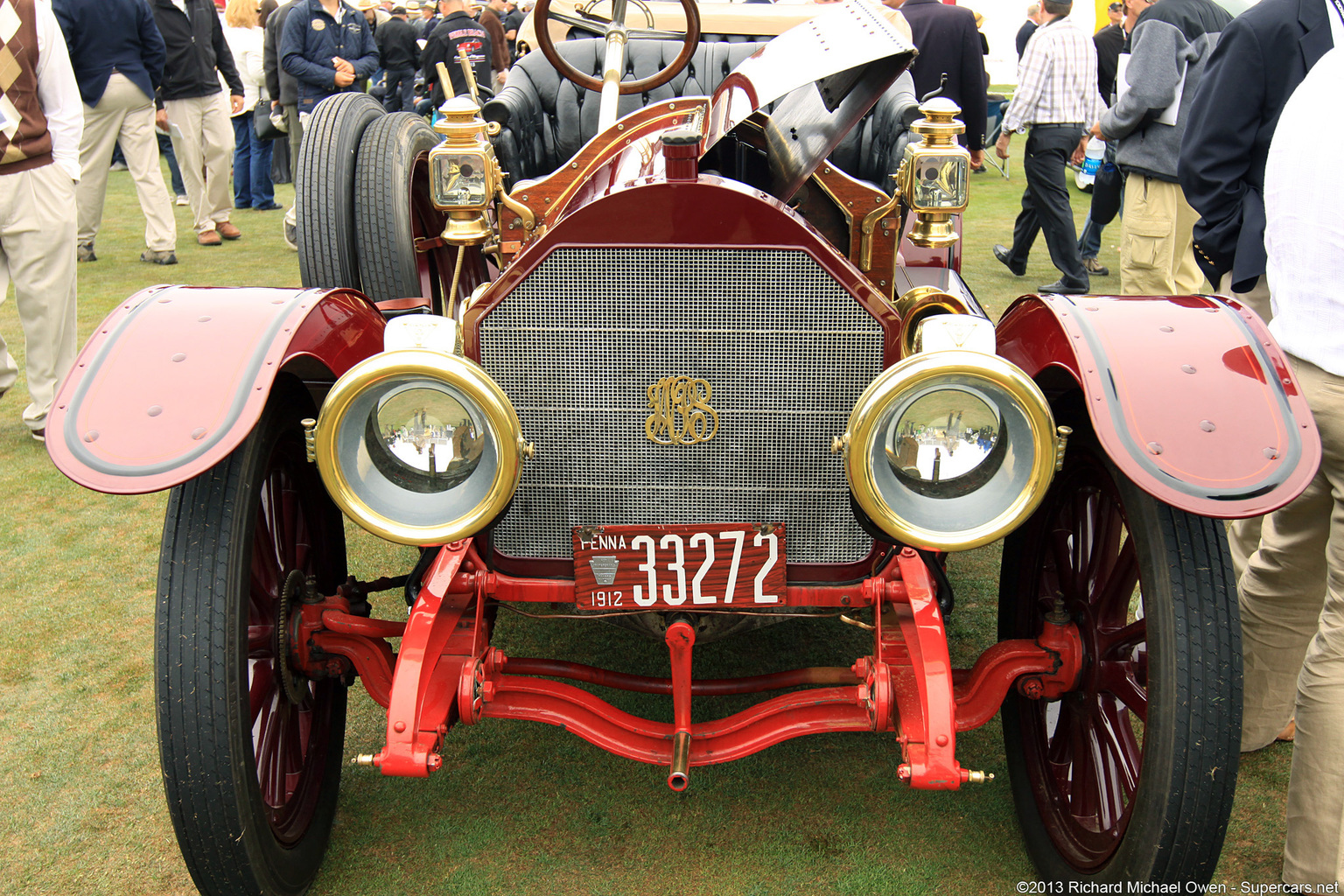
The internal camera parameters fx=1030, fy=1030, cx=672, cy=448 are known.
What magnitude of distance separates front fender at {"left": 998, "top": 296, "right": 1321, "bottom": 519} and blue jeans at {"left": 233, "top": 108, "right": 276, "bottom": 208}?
887 centimetres

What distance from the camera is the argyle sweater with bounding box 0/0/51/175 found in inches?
140

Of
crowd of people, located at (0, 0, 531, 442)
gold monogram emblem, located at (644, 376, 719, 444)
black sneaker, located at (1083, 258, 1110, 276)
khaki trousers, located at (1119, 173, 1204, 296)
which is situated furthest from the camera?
black sneaker, located at (1083, 258, 1110, 276)

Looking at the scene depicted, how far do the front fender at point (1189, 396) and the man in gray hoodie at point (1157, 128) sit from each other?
3.44 metres

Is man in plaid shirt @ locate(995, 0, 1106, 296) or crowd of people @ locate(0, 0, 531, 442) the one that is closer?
crowd of people @ locate(0, 0, 531, 442)

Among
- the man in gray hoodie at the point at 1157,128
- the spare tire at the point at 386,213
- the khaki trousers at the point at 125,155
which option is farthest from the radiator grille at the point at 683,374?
the khaki trousers at the point at 125,155

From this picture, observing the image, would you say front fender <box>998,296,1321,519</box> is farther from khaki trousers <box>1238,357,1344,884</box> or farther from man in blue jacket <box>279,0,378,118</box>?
man in blue jacket <box>279,0,378,118</box>

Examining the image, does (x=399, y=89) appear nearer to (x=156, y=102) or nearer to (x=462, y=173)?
(x=156, y=102)

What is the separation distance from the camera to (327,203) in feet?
11.0

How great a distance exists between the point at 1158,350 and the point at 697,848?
131 cm

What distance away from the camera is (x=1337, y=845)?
1.90 m

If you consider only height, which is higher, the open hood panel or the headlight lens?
the open hood panel

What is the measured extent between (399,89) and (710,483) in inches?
345

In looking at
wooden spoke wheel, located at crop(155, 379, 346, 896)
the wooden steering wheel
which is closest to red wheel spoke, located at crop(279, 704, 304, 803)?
wooden spoke wheel, located at crop(155, 379, 346, 896)

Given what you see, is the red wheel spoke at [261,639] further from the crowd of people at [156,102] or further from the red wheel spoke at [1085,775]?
the crowd of people at [156,102]
